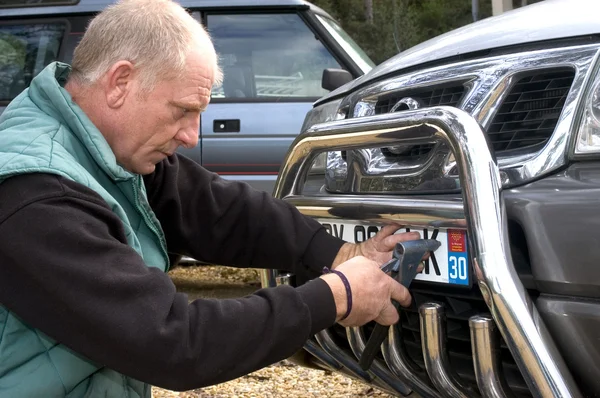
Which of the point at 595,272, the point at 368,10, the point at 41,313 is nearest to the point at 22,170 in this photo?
the point at 41,313

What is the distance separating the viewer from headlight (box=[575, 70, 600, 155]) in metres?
1.88

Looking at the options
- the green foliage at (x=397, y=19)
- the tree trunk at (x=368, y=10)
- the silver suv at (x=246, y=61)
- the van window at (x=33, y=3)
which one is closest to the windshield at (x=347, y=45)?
the silver suv at (x=246, y=61)

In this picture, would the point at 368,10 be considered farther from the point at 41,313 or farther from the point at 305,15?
the point at 41,313

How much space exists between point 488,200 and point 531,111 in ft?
1.26

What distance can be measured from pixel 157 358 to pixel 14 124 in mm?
632

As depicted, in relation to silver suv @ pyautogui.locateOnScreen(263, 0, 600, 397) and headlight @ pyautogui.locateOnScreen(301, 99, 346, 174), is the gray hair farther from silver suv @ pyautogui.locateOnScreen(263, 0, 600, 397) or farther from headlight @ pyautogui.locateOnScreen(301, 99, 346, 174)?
headlight @ pyautogui.locateOnScreen(301, 99, 346, 174)

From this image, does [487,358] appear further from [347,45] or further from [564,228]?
[347,45]

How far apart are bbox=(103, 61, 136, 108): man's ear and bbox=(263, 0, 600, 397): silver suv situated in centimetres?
54

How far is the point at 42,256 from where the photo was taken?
173 cm

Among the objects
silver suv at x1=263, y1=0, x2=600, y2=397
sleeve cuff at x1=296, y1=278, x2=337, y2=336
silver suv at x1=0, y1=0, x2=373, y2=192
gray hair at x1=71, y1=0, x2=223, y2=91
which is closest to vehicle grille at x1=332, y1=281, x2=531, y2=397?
silver suv at x1=263, y1=0, x2=600, y2=397

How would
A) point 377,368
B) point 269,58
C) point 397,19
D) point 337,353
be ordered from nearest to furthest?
point 377,368
point 337,353
point 269,58
point 397,19

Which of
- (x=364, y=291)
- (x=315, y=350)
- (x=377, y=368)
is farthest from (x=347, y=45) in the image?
(x=364, y=291)

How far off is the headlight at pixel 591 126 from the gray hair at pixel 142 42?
848 mm

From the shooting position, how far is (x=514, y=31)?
7.25ft
